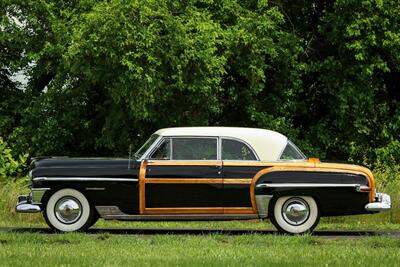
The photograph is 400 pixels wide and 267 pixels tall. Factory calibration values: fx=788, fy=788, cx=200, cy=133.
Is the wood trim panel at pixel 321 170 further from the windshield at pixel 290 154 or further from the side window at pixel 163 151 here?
the side window at pixel 163 151

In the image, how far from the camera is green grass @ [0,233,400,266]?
8805mm

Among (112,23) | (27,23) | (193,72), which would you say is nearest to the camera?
(112,23)

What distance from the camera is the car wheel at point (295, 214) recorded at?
40.6ft

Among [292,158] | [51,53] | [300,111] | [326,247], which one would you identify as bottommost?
[326,247]

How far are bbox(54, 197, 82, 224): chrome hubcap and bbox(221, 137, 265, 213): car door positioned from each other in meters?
2.32

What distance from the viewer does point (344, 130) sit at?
2403 centimetres

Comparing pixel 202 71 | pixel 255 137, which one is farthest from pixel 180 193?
pixel 202 71

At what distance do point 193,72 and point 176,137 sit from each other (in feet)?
29.9

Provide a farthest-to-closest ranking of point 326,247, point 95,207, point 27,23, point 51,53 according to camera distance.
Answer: point 27,23 < point 51,53 < point 95,207 < point 326,247

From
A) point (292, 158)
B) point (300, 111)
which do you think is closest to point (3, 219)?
point (292, 158)

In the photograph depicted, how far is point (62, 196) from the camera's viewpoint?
1242 cm

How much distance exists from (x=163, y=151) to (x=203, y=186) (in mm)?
855

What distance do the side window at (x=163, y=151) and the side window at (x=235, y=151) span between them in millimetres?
869

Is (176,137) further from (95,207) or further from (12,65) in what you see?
(12,65)
